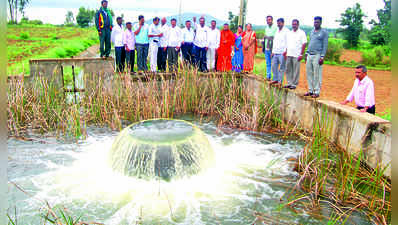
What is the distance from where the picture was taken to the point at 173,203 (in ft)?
12.7

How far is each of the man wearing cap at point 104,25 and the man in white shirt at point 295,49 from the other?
4789 mm

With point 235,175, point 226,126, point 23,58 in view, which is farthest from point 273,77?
point 23,58

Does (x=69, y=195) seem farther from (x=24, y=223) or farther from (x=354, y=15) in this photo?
(x=354, y=15)

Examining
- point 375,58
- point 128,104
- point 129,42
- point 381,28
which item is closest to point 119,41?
point 129,42

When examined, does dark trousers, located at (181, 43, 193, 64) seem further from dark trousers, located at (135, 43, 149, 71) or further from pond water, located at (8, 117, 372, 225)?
pond water, located at (8, 117, 372, 225)

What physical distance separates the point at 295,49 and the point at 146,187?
14.8 ft

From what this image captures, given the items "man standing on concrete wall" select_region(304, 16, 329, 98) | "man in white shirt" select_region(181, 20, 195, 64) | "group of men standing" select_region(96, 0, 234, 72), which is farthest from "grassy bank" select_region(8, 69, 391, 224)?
"man in white shirt" select_region(181, 20, 195, 64)

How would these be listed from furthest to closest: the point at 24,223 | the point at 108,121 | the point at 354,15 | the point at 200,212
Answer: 1. the point at 354,15
2. the point at 108,121
3. the point at 200,212
4. the point at 24,223

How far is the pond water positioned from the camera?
3643mm

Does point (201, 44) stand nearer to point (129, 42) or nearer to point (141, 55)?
point (141, 55)

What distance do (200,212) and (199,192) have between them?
445 mm

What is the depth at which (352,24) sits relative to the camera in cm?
2670

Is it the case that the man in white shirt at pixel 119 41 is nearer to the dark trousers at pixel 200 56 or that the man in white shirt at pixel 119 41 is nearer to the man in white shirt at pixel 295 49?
the dark trousers at pixel 200 56

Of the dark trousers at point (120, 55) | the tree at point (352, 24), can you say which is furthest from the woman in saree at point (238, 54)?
the tree at point (352, 24)
